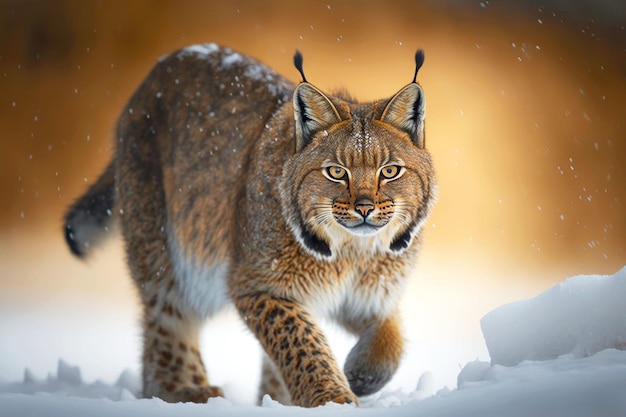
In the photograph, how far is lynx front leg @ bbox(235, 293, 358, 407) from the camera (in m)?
4.35

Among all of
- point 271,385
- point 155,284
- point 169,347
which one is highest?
point 155,284

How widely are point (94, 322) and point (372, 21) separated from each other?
4201 millimetres

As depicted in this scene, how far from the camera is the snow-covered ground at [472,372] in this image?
3.28 meters

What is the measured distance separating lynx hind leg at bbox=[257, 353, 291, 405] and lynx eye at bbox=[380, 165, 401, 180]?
→ 5.87ft

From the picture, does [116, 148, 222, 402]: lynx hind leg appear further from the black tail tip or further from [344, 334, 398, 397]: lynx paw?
[344, 334, 398, 397]: lynx paw

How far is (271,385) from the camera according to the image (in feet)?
19.5

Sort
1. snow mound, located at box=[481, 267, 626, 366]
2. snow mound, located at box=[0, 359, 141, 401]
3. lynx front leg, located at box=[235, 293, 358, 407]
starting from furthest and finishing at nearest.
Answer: snow mound, located at box=[0, 359, 141, 401] < lynx front leg, located at box=[235, 293, 358, 407] < snow mound, located at box=[481, 267, 626, 366]

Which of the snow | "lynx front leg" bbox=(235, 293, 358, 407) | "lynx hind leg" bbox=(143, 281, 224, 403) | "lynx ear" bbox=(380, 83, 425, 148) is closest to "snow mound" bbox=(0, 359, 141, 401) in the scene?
the snow

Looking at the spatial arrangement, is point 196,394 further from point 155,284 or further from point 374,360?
point 374,360

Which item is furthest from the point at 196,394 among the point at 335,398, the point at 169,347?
the point at 335,398

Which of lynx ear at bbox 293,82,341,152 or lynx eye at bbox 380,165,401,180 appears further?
lynx ear at bbox 293,82,341,152

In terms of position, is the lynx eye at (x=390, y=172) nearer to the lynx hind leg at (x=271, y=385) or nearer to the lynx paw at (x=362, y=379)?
the lynx paw at (x=362, y=379)

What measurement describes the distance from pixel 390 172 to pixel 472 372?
1060 millimetres

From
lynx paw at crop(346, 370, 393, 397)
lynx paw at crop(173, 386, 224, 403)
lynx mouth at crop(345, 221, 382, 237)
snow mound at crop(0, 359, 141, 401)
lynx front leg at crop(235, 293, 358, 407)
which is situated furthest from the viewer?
snow mound at crop(0, 359, 141, 401)
